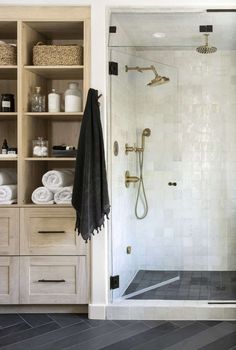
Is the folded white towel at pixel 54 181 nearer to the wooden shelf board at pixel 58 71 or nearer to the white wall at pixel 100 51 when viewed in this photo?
the white wall at pixel 100 51

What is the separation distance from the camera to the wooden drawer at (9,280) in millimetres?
2834

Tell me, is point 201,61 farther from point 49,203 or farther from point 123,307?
point 123,307

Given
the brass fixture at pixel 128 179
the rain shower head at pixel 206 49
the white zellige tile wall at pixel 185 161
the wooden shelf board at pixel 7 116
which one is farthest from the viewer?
the white zellige tile wall at pixel 185 161

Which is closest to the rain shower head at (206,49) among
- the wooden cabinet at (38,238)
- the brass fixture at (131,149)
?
the brass fixture at (131,149)

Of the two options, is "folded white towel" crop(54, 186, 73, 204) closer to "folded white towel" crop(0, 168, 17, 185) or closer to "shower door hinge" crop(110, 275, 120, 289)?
"folded white towel" crop(0, 168, 17, 185)

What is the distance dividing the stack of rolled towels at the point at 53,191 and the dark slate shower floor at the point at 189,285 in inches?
37.0

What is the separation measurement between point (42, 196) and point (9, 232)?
1.20 feet

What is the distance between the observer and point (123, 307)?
9.16ft

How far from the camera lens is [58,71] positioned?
3014 millimetres

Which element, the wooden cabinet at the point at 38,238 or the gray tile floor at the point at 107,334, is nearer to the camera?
the gray tile floor at the point at 107,334

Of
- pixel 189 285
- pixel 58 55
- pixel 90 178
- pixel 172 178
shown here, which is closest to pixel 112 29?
pixel 58 55

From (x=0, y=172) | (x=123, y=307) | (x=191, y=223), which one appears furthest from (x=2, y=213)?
(x=191, y=223)

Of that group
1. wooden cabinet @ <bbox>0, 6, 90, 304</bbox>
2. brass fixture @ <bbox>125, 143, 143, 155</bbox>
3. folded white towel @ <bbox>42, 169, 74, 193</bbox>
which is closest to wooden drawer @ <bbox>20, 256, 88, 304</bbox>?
wooden cabinet @ <bbox>0, 6, 90, 304</bbox>

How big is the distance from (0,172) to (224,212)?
2.27 metres
